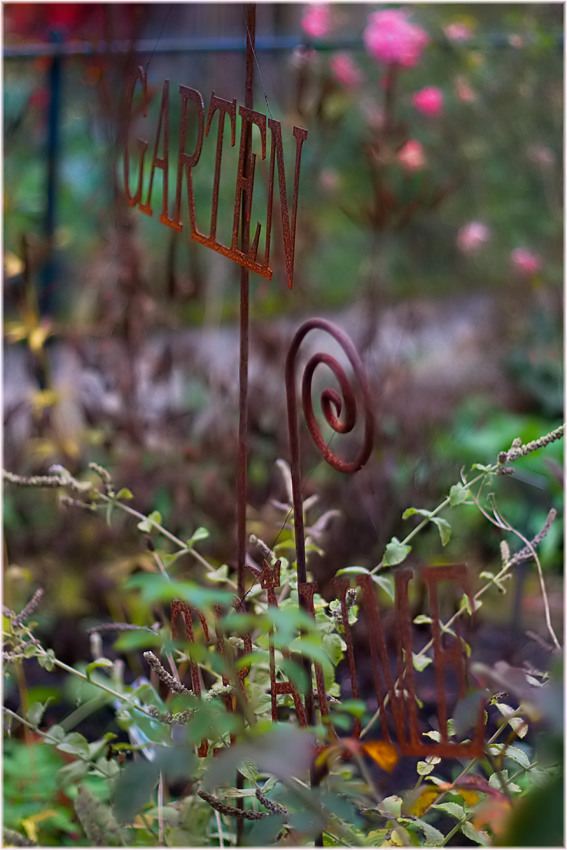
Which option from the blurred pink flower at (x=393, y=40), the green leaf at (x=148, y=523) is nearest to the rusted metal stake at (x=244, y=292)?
the green leaf at (x=148, y=523)

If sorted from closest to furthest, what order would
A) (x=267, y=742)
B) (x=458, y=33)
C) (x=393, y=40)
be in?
(x=267, y=742), (x=393, y=40), (x=458, y=33)

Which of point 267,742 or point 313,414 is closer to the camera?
point 267,742

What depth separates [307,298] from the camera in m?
2.66

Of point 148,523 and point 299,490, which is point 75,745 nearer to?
point 148,523

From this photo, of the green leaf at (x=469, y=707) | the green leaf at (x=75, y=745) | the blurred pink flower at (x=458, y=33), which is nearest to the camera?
the green leaf at (x=469, y=707)

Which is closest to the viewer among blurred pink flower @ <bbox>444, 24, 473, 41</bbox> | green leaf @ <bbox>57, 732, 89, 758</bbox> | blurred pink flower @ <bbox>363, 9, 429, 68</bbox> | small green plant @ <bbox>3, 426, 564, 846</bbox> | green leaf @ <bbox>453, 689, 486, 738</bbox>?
small green plant @ <bbox>3, 426, 564, 846</bbox>

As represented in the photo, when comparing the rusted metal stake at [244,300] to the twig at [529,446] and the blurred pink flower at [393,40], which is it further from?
the blurred pink flower at [393,40]

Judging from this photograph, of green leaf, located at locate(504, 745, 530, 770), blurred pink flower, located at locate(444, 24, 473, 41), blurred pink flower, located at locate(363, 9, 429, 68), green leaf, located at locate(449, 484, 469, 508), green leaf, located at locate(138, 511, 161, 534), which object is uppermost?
blurred pink flower, located at locate(444, 24, 473, 41)

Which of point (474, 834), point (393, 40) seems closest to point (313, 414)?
point (474, 834)

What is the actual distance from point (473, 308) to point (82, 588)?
107 inches

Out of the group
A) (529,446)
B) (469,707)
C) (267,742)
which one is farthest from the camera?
(529,446)

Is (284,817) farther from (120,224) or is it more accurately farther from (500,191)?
(500,191)

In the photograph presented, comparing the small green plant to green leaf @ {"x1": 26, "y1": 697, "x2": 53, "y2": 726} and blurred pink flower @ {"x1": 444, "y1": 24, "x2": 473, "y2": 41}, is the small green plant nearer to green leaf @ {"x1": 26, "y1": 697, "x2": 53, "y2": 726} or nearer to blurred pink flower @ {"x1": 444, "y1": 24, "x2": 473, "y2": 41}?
green leaf @ {"x1": 26, "y1": 697, "x2": 53, "y2": 726}

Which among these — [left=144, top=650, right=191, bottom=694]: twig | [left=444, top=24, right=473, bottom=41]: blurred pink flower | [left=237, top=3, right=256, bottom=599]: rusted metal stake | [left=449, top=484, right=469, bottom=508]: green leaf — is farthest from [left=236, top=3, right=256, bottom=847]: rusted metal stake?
[left=444, top=24, right=473, bottom=41]: blurred pink flower
